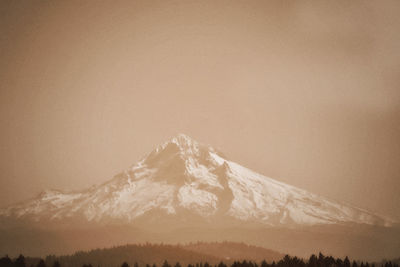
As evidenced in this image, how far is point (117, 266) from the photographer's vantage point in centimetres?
19738

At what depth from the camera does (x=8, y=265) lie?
431ft

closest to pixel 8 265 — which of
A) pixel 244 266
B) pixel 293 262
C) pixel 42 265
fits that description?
pixel 42 265

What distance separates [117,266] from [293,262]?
94227 mm

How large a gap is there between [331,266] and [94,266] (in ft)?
359

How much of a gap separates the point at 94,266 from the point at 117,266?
30.1 ft

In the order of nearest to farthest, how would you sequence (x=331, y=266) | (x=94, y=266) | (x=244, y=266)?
(x=331, y=266) < (x=244, y=266) < (x=94, y=266)

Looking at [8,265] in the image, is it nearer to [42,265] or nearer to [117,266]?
[42,265]

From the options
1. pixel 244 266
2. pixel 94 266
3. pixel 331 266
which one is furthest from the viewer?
pixel 94 266

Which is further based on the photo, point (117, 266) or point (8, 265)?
point (117, 266)

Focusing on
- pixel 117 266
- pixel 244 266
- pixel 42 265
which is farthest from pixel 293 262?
pixel 117 266

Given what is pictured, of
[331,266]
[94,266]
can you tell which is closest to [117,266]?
[94,266]

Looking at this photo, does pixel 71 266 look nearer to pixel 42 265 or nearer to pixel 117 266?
pixel 117 266

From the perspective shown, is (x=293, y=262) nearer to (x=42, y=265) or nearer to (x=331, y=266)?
(x=331, y=266)

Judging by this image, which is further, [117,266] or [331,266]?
[117,266]
